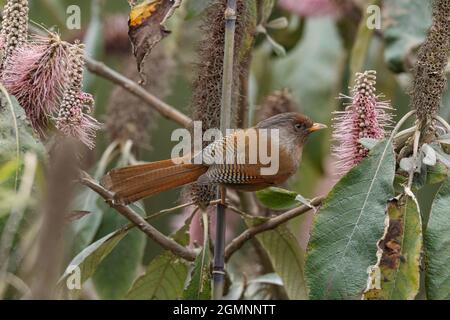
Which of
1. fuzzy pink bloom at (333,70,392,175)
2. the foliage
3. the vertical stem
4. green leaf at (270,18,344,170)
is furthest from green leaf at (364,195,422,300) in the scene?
green leaf at (270,18,344,170)

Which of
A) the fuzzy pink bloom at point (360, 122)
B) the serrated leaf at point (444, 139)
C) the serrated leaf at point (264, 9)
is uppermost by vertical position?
the serrated leaf at point (264, 9)

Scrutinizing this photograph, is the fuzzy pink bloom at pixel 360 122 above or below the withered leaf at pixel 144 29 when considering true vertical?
below

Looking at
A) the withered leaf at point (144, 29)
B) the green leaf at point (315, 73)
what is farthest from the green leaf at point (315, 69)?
the withered leaf at point (144, 29)

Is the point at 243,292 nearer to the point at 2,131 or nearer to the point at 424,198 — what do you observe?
the point at 2,131

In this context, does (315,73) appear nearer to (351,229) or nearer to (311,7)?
(311,7)

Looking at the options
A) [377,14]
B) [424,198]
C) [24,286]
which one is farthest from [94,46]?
[424,198]

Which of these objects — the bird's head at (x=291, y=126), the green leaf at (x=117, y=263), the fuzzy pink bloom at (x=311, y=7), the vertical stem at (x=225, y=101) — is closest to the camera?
the vertical stem at (x=225, y=101)

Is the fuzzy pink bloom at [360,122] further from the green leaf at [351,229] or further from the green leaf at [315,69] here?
the green leaf at [315,69]
